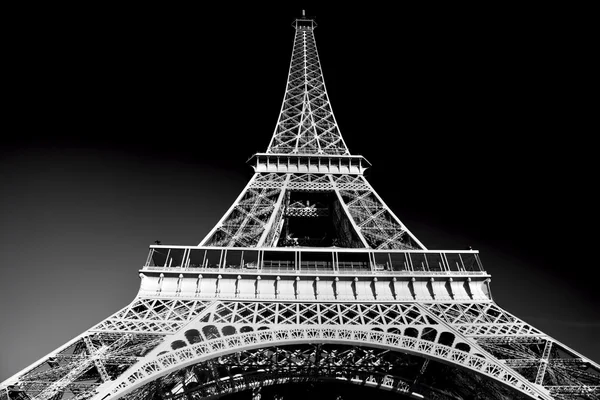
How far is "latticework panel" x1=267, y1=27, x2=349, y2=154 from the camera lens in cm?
2736

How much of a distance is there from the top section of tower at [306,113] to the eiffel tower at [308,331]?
6.56 m

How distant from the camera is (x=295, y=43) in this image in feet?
134

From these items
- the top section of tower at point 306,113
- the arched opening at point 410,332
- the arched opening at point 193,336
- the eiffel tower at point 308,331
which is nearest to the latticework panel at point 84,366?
the eiffel tower at point 308,331

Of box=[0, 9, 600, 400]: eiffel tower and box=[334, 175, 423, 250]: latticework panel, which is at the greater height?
box=[334, 175, 423, 250]: latticework panel

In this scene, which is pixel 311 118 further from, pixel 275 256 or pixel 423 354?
pixel 423 354

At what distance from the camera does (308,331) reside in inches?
496

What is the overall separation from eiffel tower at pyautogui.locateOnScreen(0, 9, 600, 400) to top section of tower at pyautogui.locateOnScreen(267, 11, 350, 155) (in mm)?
6562

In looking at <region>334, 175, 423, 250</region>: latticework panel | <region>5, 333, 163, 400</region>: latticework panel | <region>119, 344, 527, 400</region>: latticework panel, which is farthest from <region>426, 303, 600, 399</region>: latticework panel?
<region>5, 333, 163, 400</region>: latticework panel

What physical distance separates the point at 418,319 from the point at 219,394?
9.17 meters

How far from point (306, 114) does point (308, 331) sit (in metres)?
22.5

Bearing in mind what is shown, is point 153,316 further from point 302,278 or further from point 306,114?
Answer: point 306,114

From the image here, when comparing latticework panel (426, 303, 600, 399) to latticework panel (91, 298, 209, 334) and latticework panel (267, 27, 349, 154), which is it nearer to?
latticework panel (91, 298, 209, 334)

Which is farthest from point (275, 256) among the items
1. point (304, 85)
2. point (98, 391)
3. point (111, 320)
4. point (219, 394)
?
point (304, 85)

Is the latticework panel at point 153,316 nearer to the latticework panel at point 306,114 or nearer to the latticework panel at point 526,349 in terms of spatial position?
the latticework panel at point 526,349
